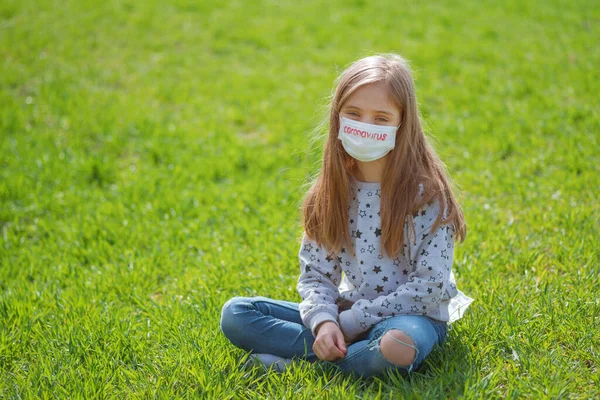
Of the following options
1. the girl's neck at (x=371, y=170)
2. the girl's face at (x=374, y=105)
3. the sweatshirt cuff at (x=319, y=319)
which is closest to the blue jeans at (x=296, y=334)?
the sweatshirt cuff at (x=319, y=319)

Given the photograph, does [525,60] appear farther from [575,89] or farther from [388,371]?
[388,371]

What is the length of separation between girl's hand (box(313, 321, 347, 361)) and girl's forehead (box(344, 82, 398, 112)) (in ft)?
2.87

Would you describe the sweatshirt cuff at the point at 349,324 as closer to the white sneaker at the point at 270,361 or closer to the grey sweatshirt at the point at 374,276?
the grey sweatshirt at the point at 374,276

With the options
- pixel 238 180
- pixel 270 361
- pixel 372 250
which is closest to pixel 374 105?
pixel 372 250

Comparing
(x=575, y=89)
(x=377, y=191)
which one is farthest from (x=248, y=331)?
(x=575, y=89)

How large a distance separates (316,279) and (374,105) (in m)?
0.79

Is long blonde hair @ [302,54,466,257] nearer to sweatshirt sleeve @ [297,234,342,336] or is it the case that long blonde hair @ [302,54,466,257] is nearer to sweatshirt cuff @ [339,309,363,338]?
sweatshirt sleeve @ [297,234,342,336]

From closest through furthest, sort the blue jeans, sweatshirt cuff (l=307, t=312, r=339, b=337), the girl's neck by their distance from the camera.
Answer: the blue jeans, sweatshirt cuff (l=307, t=312, r=339, b=337), the girl's neck

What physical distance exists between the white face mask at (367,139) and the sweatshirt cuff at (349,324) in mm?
629

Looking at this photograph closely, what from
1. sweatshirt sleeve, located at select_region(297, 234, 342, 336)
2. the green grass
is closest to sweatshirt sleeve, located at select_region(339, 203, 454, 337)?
sweatshirt sleeve, located at select_region(297, 234, 342, 336)

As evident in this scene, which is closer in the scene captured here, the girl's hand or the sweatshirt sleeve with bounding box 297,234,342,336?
the girl's hand

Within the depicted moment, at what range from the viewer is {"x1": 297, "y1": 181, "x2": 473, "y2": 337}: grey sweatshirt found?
2541 mm

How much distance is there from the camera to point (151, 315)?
3180mm

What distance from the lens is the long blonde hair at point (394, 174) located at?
2.60 meters
